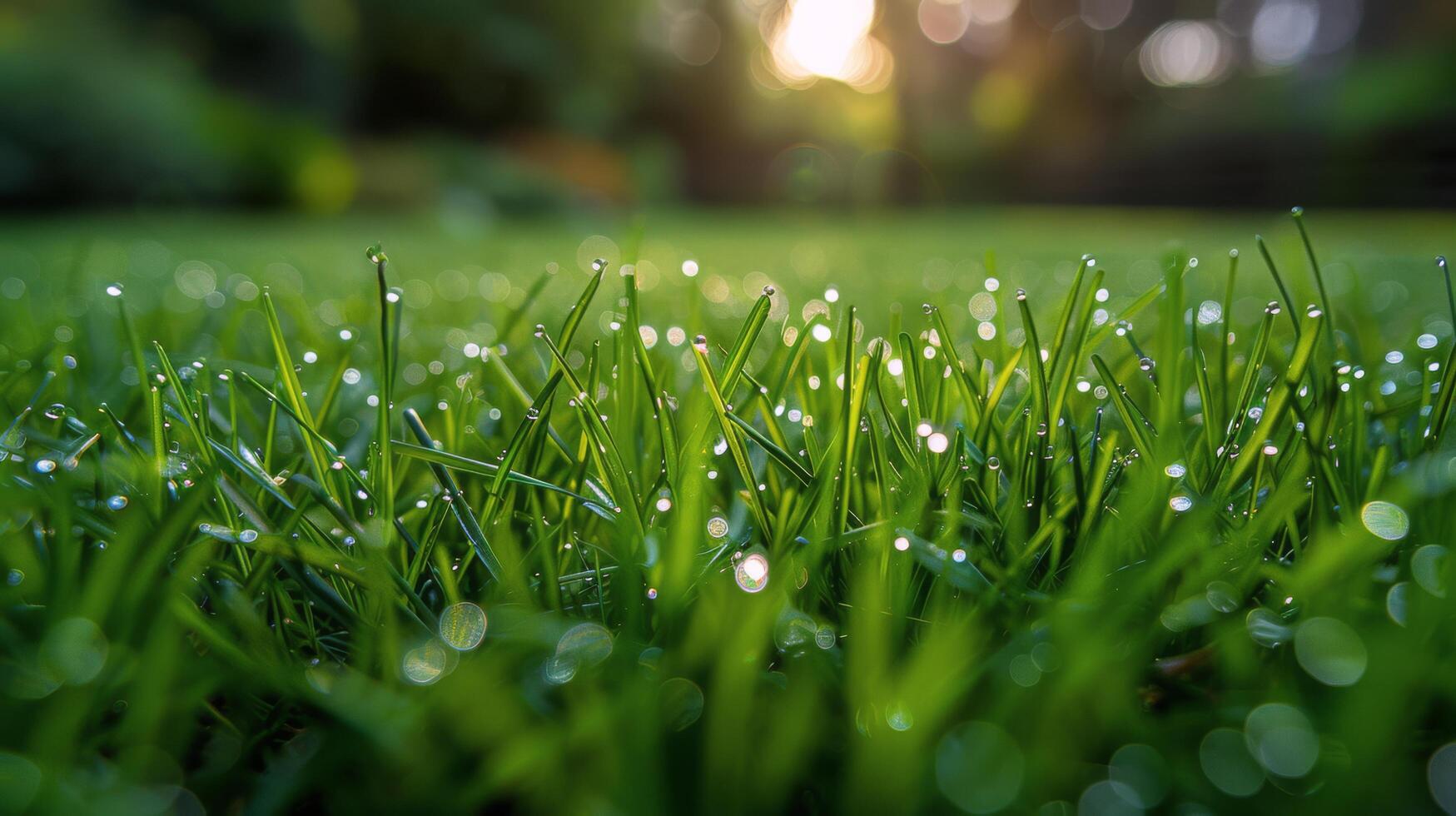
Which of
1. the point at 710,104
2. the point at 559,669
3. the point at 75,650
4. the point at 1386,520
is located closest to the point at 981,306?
the point at 1386,520

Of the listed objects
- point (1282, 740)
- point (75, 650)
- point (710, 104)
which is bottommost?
point (75, 650)

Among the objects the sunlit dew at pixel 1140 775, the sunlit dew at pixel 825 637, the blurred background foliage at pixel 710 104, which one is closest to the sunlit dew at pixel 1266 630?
the sunlit dew at pixel 1140 775

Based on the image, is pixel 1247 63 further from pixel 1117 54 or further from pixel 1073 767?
pixel 1073 767

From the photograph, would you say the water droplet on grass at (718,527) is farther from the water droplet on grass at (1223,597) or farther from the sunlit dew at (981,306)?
the sunlit dew at (981,306)

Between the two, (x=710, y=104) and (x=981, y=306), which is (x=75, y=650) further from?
(x=710, y=104)

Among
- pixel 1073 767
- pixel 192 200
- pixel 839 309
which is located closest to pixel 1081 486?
pixel 1073 767

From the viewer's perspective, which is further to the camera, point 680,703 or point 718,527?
point 718,527

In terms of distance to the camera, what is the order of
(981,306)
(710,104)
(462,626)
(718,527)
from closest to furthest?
1. (462,626)
2. (718,527)
3. (981,306)
4. (710,104)
